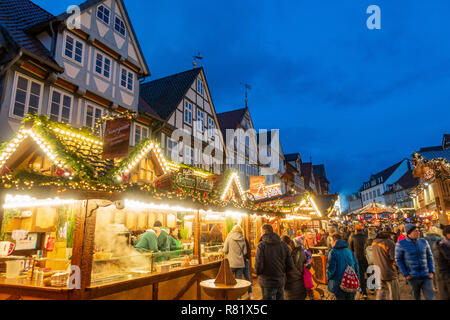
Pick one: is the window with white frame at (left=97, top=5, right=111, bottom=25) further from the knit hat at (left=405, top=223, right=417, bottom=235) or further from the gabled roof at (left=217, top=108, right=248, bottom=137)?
the knit hat at (left=405, top=223, right=417, bottom=235)

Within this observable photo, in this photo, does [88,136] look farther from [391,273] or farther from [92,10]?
[391,273]

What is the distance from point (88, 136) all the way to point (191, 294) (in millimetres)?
6403

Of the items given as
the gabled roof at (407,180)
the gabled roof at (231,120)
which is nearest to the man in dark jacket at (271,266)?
the gabled roof at (231,120)

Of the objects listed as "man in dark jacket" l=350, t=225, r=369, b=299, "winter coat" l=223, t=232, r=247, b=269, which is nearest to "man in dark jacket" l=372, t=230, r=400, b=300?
"man in dark jacket" l=350, t=225, r=369, b=299

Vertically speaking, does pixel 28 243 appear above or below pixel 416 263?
above

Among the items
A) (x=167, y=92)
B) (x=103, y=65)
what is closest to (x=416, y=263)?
(x=103, y=65)

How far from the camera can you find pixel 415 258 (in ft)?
19.4

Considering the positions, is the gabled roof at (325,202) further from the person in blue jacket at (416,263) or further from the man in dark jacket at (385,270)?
the person in blue jacket at (416,263)

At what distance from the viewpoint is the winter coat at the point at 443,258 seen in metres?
6.19

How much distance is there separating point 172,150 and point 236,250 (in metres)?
11.4

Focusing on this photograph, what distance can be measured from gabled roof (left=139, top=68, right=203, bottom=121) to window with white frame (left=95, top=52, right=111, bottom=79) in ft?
14.6

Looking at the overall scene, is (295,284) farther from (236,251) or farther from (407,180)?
(407,180)
